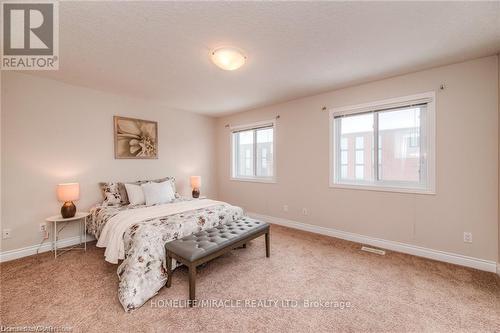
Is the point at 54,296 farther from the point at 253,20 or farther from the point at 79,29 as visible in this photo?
the point at 253,20

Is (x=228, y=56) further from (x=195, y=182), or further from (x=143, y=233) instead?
(x=195, y=182)

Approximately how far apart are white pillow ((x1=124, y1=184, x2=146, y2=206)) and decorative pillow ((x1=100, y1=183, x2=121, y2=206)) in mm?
168

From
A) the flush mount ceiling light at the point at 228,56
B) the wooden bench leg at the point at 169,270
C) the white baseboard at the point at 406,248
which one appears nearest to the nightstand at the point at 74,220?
the wooden bench leg at the point at 169,270

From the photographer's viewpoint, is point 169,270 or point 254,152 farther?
point 254,152

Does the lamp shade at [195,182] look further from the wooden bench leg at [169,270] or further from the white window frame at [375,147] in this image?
the white window frame at [375,147]

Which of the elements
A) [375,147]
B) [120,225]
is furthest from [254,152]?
[120,225]

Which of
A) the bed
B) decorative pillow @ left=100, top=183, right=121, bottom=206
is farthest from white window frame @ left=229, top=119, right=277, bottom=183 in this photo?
decorative pillow @ left=100, top=183, right=121, bottom=206

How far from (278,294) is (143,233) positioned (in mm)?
1453

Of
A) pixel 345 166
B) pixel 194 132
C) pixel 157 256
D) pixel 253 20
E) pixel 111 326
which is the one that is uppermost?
pixel 253 20

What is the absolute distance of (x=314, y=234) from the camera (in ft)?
11.6

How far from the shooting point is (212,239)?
2219mm

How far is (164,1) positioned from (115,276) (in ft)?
8.73

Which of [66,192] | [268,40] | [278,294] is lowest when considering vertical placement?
[278,294]

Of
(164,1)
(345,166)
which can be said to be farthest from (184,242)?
(345,166)
